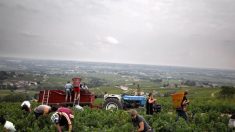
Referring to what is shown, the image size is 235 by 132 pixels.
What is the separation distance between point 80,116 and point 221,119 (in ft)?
21.6

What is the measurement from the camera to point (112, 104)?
1706cm

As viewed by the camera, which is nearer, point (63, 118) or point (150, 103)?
point (63, 118)

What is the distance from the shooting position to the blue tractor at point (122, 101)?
17016 mm

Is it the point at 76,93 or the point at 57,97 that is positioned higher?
the point at 76,93

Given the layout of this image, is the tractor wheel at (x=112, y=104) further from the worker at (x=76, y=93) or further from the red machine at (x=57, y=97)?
the worker at (x=76, y=93)

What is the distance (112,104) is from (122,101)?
2.66 feet

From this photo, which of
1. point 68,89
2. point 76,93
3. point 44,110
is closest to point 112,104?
point 76,93

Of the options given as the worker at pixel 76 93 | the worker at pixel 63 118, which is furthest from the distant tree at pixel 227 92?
the worker at pixel 63 118

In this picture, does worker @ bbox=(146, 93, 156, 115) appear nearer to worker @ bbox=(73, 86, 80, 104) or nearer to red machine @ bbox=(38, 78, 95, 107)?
red machine @ bbox=(38, 78, 95, 107)

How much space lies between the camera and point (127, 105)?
1762 centimetres

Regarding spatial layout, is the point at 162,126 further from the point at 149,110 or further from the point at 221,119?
the point at 221,119

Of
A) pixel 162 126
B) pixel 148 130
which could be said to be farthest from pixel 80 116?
pixel 148 130

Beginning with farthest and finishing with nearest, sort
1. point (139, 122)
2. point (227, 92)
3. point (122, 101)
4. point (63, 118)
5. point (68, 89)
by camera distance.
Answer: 1. point (227, 92)
2. point (122, 101)
3. point (68, 89)
4. point (63, 118)
5. point (139, 122)

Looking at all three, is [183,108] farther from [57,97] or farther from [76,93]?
[57,97]
